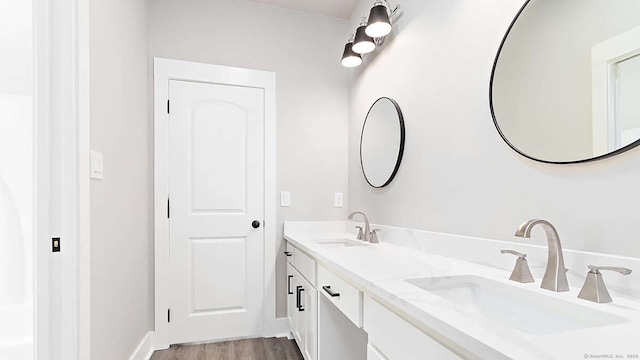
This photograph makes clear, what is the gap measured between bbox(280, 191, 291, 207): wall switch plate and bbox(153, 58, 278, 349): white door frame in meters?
0.07

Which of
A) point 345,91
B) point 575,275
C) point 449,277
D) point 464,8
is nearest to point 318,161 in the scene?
point 345,91

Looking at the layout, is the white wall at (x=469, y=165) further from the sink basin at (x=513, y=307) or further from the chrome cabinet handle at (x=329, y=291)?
the chrome cabinet handle at (x=329, y=291)

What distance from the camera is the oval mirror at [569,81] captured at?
887mm

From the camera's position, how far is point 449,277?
1.15 m

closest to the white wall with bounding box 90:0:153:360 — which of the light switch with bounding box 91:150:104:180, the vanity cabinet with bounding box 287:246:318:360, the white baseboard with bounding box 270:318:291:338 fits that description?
the light switch with bounding box 91:150:104:180

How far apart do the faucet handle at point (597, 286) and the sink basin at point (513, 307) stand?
2.1 inches

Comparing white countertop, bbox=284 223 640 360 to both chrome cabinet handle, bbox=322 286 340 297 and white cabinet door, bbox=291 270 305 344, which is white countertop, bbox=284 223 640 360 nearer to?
chrome cabinet handle, bbox=322 286 340 297

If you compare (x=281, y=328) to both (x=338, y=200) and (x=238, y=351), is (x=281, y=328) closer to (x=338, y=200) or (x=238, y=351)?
(x=238, y=351)

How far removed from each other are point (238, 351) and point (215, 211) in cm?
101

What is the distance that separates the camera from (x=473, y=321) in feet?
2.35

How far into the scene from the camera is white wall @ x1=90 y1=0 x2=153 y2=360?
59.2 inches
